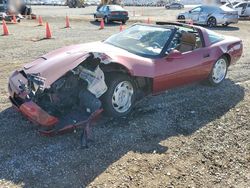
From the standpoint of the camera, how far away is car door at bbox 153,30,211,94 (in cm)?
529

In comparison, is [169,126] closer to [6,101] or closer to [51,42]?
[6,101]

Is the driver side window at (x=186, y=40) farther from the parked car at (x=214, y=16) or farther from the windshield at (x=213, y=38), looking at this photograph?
the parked car at (x=214, y=16)

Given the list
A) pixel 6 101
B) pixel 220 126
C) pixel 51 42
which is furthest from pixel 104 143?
pixel 51 42

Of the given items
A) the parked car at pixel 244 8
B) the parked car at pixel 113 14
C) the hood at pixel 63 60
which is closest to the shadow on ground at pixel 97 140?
the hood at pixel 63 60

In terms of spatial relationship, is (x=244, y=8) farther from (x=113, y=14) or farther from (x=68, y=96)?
(x=68, y=96)

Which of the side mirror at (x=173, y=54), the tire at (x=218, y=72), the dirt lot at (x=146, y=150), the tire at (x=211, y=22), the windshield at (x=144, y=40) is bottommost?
the tire at (x=211, y=22)

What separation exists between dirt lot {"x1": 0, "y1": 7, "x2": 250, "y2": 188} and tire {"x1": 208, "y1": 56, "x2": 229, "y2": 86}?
747mm

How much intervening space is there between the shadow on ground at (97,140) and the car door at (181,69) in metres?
0.38

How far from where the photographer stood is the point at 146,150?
4156 mm

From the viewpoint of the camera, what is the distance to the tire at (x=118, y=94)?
469 cm

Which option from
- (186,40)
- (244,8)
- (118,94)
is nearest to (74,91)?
(118,94)

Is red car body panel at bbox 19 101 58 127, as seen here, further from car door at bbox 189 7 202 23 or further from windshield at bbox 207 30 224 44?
car door at bbox 189 7 202 23

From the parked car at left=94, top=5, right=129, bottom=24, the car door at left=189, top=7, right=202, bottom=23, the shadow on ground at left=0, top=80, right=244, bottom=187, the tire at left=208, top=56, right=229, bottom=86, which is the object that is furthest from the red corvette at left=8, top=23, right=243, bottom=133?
the parked car at left=94, top=5, right=129, bottom=24

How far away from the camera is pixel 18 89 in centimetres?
467
